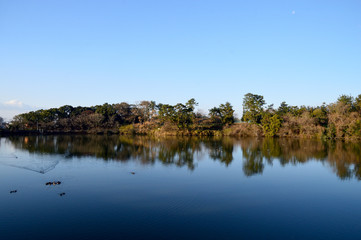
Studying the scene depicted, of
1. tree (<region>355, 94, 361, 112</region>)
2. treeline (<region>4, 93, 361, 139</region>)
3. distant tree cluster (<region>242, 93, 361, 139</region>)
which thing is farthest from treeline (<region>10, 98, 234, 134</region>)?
tree (<region>355, 94, 361, 112</region>)

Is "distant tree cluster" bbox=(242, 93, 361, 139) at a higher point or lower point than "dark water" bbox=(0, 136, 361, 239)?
higher

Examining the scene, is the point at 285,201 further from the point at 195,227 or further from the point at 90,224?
the point at 90,224

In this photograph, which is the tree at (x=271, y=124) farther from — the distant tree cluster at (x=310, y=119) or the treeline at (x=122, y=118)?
the treeline at (x=122, y=118)

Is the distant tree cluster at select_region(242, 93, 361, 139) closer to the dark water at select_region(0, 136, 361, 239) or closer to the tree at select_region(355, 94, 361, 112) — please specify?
the tree at select_region(355, 94, 361, 112)

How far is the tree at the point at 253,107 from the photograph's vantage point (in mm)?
48938

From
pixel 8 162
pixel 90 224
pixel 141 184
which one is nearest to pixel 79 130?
pixel 8 162

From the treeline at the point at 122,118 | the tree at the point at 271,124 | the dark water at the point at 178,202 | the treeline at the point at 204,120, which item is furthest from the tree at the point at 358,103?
the dark water at the point at 178,202

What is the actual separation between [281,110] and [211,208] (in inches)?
A: 1903

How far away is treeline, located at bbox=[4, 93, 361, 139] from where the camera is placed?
39969 mm

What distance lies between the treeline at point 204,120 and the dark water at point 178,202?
27.5 metres

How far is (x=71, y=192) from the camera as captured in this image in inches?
416

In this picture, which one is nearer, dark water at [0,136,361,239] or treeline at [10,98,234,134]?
dark water at [0,136,361,239]

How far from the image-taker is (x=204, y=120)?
175 ft

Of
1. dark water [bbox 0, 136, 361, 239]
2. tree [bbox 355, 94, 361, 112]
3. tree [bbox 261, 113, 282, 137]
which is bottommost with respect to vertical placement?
dark water [bbox 0, 136, 361, 239]
